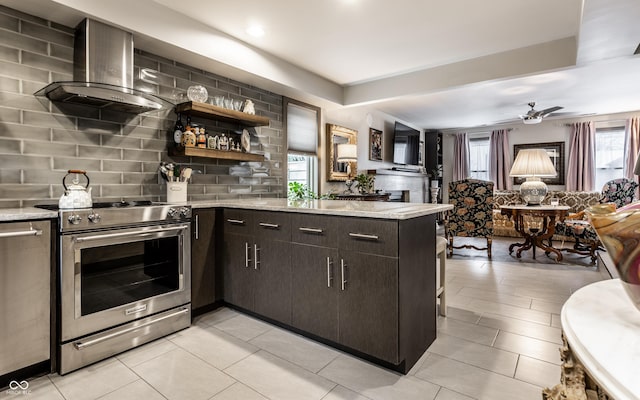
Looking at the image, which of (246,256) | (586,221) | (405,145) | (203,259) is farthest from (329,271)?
(405,145)

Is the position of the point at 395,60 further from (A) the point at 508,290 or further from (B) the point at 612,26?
(A) the point at 508,290

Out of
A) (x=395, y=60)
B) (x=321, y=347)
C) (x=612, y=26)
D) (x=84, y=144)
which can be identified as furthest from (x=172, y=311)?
(x=612, y=26)

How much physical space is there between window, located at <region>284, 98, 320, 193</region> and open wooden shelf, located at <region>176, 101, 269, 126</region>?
2.64 ft

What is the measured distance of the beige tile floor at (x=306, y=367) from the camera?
172 centimetres

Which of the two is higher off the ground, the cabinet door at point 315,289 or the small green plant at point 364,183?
the small green plant at point 364,183

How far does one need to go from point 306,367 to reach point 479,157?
314 inches

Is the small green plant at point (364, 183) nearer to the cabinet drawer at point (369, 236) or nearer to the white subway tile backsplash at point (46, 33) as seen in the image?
the cabinet drawer at point (369, 236)

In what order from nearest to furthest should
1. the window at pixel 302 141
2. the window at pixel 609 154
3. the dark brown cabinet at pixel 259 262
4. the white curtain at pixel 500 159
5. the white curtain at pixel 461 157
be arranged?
the dark brown cabinet at pixel 259 262, the window at pixel 302 141, the window at pixel 609 154, the white curtain at pixel 500 159, the white curtain at pixel 461 157

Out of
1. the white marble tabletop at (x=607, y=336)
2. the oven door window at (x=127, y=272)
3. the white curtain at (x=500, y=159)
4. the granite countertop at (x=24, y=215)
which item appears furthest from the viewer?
the white curtain at (x=500, y=159)

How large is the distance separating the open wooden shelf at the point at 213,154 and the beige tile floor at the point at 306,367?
4.67ft

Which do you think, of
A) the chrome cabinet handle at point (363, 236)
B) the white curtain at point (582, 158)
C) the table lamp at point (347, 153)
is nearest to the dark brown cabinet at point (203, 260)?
the chrome cabinet handle at point (363, 236)

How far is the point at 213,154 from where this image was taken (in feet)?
10.5

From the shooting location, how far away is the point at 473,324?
2557 millimetres

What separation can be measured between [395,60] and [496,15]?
124 centimetres
